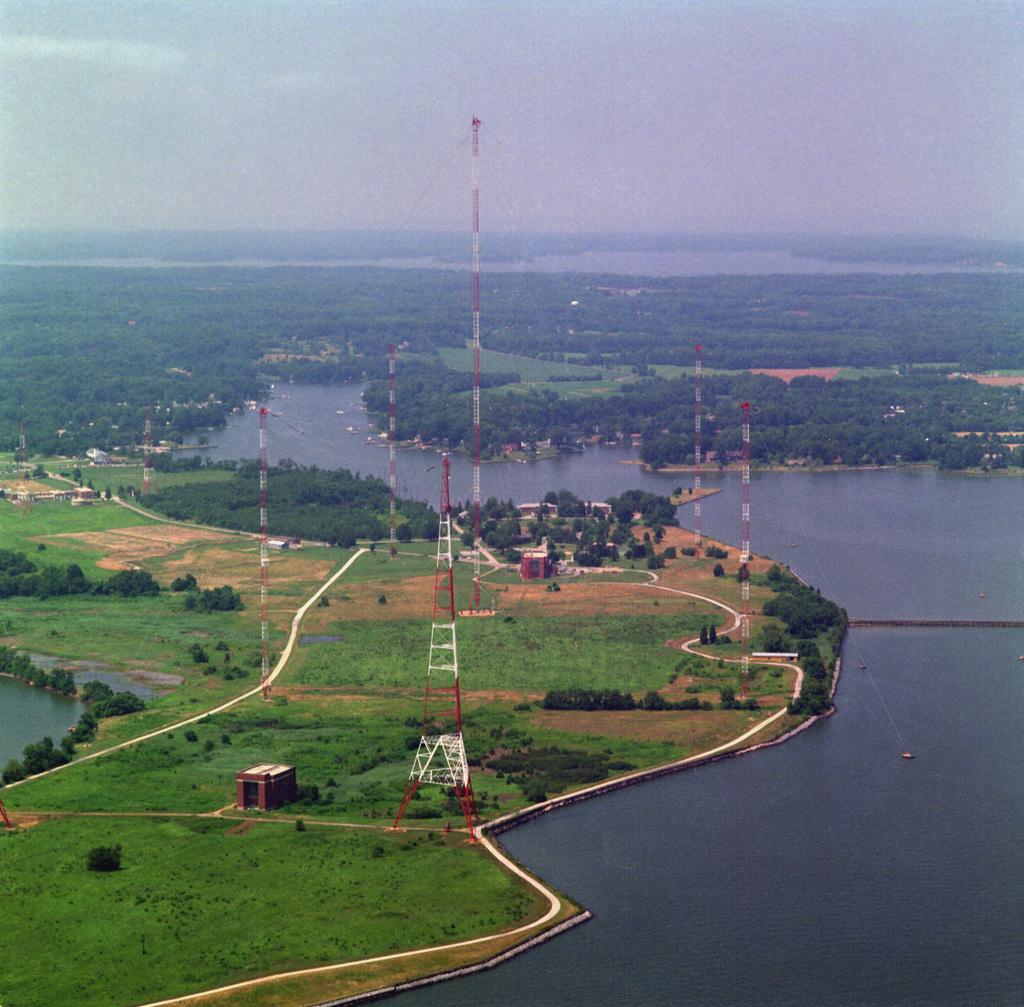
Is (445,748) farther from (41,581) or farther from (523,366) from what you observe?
(523,366)

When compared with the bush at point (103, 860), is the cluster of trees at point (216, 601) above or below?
above

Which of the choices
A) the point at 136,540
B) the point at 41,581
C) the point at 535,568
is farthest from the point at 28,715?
the point at 136,540

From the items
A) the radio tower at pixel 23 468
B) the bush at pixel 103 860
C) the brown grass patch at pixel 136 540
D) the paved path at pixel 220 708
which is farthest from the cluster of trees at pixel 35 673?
the radio tower at pixel 23 468

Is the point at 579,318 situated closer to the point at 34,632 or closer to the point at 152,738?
the point at 34,632

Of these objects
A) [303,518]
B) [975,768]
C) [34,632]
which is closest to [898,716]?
[975,768]

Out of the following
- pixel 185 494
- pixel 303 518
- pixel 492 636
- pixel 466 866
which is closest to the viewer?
pixel 466 866

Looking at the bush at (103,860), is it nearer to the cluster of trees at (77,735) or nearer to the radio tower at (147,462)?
the cluster of trees at (77,735)

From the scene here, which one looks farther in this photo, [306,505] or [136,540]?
[306,505]
